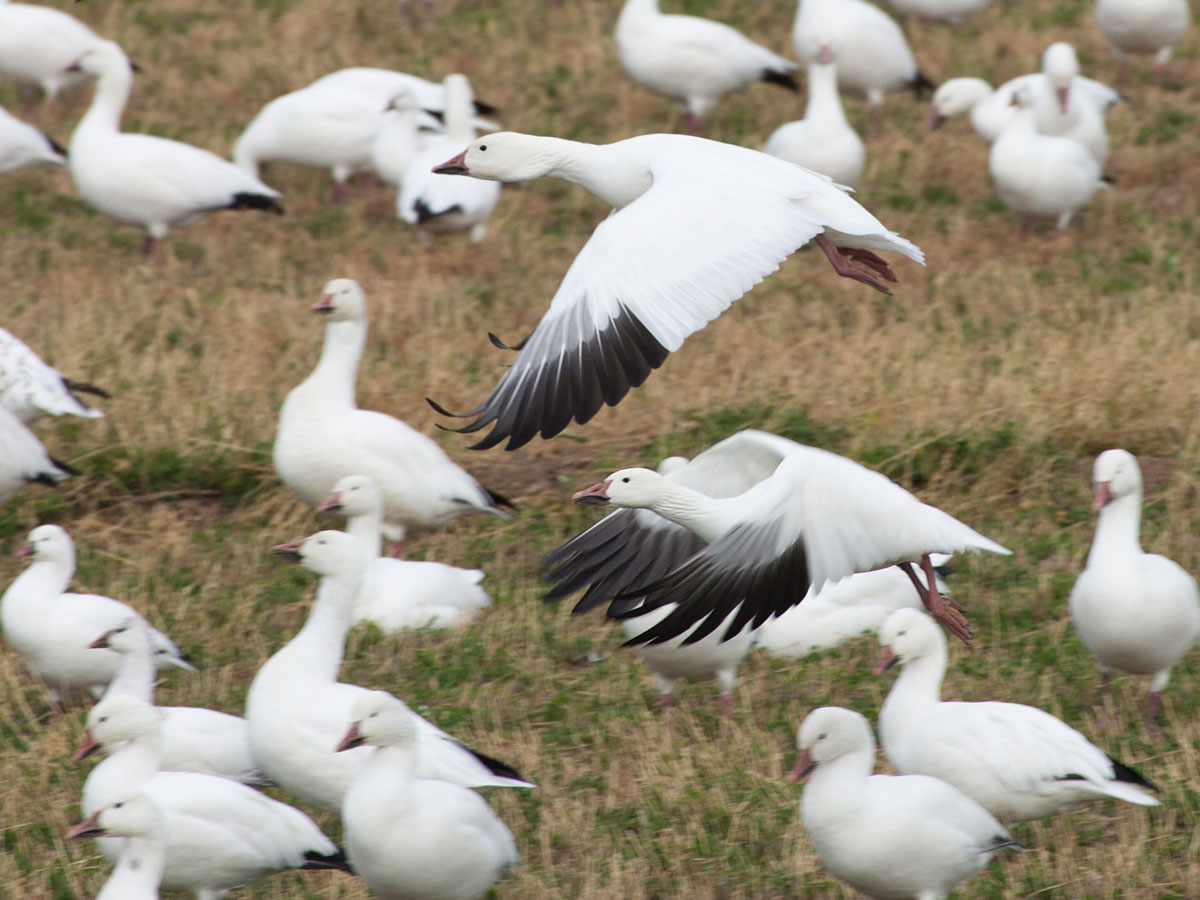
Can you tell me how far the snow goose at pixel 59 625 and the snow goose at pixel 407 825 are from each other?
1.39 meters

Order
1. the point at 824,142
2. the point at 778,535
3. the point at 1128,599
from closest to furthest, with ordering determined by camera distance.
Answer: the point at 778,535 < the point at 1128,599 < the point at 824,142

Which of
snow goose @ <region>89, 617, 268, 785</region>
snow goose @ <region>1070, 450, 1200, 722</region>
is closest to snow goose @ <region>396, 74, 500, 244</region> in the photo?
snow goose @ <region>89, 617, 268, 785</region>

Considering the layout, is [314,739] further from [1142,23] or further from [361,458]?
[1142,23]

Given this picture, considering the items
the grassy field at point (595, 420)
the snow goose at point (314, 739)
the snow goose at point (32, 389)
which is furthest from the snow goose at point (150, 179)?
the snow goose at point (314, 739)

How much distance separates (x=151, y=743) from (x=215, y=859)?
1.27 ft

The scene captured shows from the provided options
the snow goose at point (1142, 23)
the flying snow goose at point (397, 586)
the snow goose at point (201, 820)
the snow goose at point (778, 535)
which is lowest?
the snow goose at point (201, 820)

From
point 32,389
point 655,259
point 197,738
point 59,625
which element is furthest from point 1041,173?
point 197,738

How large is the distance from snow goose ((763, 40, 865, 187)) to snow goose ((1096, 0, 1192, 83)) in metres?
2.81

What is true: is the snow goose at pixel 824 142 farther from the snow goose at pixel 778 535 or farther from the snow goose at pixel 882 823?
the snow goose at pixel 882 823

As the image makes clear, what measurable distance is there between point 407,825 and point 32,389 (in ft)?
11.0

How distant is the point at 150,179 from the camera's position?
29.5 feet

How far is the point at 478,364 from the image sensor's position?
7688 mm

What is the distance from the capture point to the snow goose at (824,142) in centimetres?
952

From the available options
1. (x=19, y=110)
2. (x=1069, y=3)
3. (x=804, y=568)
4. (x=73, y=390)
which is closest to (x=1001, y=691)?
(x=804, y=568)
